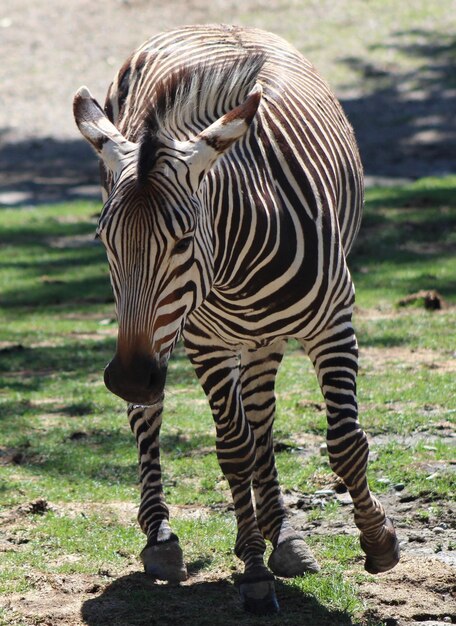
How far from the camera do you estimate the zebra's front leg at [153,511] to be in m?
4.82

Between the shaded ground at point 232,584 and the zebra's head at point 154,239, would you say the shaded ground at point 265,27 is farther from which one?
the zebra's head at point 154,239

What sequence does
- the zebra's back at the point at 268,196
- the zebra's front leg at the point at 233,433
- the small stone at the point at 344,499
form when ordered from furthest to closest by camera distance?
the small stone at the point at 344,499 → the zebra's front leg at the point at 233,433 → the zebra's back at the point at 268,196

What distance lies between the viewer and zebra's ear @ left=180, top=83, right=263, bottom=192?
3709mm

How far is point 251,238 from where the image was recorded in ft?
13.8

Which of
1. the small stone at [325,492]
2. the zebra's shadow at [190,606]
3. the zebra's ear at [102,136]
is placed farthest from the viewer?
the small stone at [325,492]

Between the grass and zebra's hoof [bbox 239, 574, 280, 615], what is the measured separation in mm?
57

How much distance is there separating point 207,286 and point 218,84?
843 mm

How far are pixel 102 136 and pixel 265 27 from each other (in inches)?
724

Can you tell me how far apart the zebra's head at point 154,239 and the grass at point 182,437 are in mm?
1323

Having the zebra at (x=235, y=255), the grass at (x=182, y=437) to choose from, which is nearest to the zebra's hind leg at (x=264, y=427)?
Result: the zebra at (x=235, y=255)

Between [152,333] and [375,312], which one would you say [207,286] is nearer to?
[152,333]

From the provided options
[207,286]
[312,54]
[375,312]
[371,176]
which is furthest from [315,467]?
[312,54]

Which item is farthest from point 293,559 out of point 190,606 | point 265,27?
point 265,27

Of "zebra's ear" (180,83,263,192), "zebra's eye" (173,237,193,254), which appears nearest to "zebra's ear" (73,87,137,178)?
"zebra's ear" (180,83,263,192)
